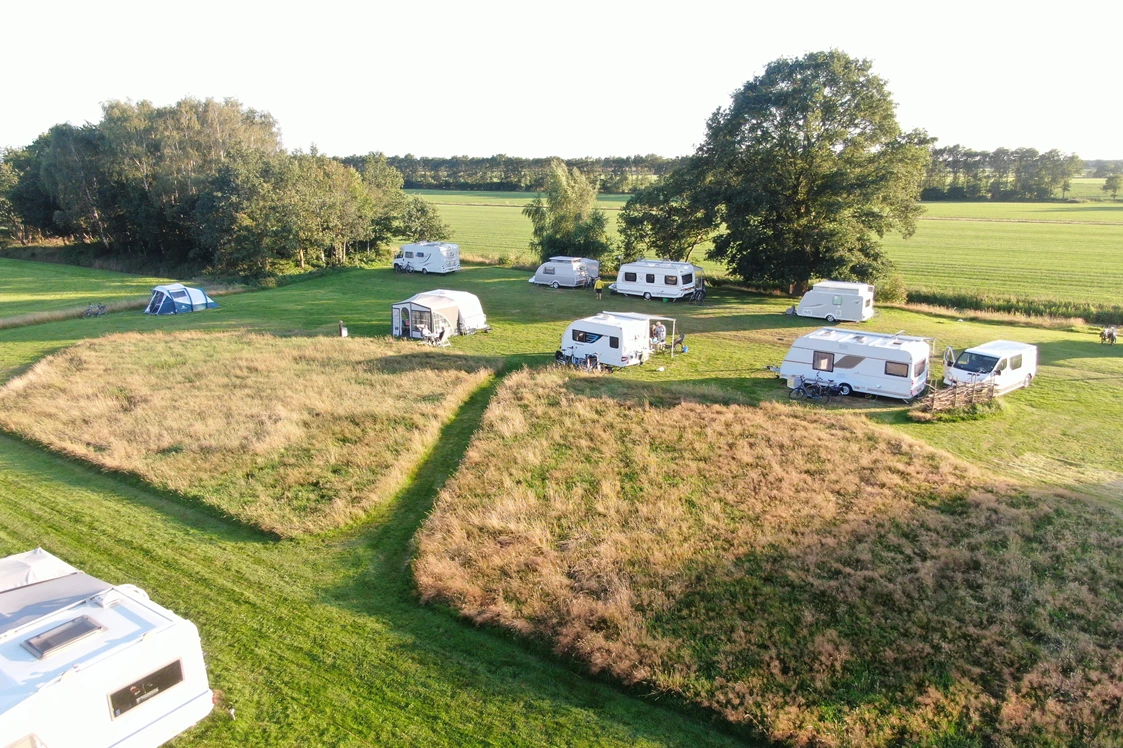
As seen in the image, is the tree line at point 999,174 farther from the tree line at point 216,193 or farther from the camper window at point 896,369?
the camper window at point 896,369

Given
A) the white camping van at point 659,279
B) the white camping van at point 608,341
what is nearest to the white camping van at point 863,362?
the white camping van at point 608,341

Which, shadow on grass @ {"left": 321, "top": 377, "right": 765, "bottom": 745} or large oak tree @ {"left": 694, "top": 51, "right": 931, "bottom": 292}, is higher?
large oak tree @ {"left": 694, "top": 51, "right": 931, "bottom": 292}

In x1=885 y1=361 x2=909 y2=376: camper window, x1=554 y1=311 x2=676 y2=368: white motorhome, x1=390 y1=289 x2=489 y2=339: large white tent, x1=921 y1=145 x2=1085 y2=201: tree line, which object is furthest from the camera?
x1=921 y1=145 x2=1085 y2=201: tree line

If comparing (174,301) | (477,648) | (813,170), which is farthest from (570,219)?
(477,648)

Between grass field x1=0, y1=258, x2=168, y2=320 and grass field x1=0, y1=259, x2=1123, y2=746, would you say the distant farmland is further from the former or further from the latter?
grass field x1=0, y1=258, x2=168, y2=320

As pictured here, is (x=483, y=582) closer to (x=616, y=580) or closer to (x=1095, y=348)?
(x=616, y=580)

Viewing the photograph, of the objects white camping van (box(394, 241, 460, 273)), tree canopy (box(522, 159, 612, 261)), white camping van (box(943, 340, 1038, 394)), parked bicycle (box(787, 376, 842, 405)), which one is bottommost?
parked bicycle (box(787, 376, 842, 405))

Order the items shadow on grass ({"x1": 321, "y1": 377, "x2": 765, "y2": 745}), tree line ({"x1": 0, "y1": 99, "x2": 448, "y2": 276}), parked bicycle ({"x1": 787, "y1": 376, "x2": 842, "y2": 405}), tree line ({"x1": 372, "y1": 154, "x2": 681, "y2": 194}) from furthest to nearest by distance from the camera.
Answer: tree line ({"x1": 372, "y1": 154, "x2": 681, "y2": 194}) < tree line ({"x1": 0, "y1": 99, "x2": 448, "y2": 276}) < parked bicycle ({"x1": 787, "y1": 376, "x2": 842, "y2": 405}) < shadow on grass ({"x1": 321, "y1": 377, "x2": 765, "y2": 745})

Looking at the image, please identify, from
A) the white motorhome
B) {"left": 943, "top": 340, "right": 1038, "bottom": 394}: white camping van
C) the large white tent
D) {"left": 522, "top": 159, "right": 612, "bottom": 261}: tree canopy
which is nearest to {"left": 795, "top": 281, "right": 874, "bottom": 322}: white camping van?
{"left": 943, "top": 340, "right": 1038, "bottom": 394}: white camping van
